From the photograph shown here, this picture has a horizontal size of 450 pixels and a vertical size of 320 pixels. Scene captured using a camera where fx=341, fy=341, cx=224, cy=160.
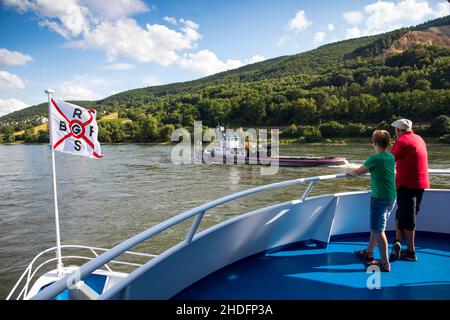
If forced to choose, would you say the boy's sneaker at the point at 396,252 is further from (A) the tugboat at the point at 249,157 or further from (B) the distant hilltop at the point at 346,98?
(B) the distant hilltop at the point at 346,98

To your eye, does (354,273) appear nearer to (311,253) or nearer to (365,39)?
(311,253)

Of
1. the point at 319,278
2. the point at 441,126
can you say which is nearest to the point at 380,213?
the point at 319,278

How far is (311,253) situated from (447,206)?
7.62 feet

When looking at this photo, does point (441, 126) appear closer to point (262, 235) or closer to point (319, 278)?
point (262, 235)

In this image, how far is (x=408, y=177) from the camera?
166 inches

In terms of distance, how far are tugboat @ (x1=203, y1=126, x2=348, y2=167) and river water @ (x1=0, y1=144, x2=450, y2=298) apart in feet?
7.85

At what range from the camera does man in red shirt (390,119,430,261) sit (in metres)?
4.19

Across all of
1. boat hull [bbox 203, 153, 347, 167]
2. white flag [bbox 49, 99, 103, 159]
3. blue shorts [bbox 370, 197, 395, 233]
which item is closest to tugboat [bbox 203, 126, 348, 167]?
boat hull [bbox 203, 153, 347, 167]

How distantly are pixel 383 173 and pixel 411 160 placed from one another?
56 centimetres

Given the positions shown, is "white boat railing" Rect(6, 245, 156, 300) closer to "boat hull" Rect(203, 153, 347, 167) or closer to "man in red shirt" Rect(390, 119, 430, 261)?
"man in red shirt" Rect(390, 119, 430, 261)

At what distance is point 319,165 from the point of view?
4194 centimetres

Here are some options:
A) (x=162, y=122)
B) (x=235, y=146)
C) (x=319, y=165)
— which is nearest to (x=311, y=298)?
(x=319, y=165)

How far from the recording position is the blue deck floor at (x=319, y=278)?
352 cm
